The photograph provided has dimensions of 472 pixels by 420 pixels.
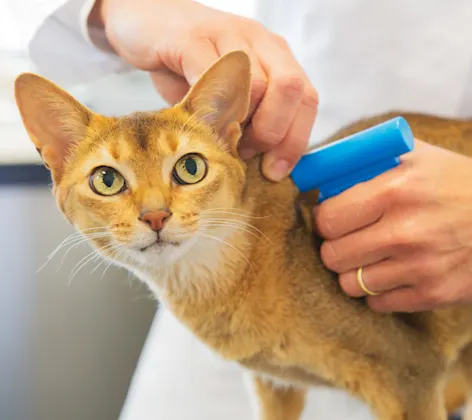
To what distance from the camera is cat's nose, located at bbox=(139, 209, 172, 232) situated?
60 cm

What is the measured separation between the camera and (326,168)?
0.69 metres

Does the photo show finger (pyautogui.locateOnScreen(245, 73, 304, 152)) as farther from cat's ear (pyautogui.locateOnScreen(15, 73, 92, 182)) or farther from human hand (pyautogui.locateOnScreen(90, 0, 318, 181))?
cat's ear (pyautogui.locateOnScreen(15, 73, 92, 182))

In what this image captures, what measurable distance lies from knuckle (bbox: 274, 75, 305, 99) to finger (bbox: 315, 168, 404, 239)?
0.48 feet

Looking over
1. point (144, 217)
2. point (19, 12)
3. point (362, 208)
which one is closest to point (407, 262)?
point (362, 208)

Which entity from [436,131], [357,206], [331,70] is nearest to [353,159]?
[357,206]

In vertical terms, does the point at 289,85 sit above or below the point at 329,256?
above

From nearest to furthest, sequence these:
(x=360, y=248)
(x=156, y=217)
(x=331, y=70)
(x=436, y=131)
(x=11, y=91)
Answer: (x=156, y=217) < (x=360, y=248) < (x=436, y=131) < (x=331, y=70) < (x=11, y=91)

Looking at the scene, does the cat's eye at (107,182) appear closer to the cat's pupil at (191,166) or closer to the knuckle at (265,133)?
the cat's pupil at (191,166)

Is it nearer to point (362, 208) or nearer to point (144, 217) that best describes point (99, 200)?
point (144, 217)

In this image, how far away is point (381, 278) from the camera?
0.71 metres

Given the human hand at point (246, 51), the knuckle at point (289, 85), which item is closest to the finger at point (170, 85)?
the human hand at point (246, 51)

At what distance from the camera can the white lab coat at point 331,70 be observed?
3.03ft

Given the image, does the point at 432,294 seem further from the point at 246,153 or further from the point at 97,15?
the point at 97,15

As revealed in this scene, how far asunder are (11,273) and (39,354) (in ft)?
0.77
